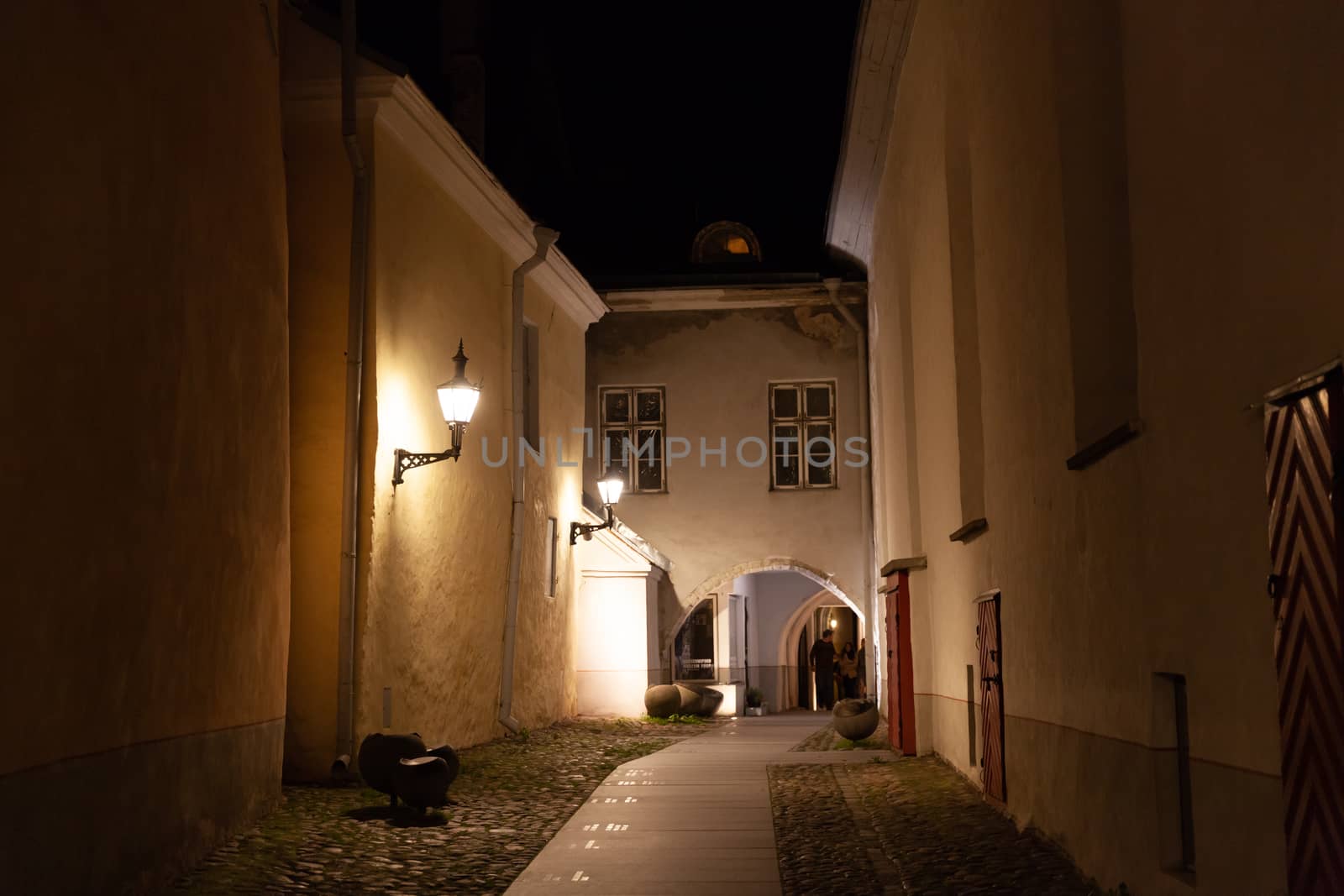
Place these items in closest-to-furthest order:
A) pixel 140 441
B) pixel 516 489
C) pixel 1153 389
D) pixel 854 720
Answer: pixel 1153 389 → pixel 140 441 → pixel 854 720 → pixel 516 489

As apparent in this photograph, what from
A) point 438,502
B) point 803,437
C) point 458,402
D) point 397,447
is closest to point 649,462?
point 803,437

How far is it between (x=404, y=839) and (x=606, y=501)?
10607mm

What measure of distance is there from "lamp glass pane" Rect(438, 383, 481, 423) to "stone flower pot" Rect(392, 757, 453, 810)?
328 cm

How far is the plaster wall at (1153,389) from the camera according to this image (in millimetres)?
4016

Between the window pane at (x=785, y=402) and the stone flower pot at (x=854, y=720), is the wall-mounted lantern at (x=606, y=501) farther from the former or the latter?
the stone flower pot at (x=854, y=720)

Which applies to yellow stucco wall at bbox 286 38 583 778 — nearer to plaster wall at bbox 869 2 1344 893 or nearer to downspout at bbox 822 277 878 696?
plaster wall at bbox 869 2 1344 893

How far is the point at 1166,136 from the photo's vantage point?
202 inches

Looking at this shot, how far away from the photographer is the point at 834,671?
2777cm

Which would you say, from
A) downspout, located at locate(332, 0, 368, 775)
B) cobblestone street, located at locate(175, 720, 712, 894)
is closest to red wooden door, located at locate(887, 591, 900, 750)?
cobblestone street, located at locate(175, 720, 712, 894)

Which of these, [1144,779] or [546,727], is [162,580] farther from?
[546,727]

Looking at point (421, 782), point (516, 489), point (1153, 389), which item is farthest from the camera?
point (516, 489)

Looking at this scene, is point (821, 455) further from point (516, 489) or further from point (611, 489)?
point (516, 489)

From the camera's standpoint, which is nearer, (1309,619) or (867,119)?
(1309,619)

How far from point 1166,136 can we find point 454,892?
4.59 m
